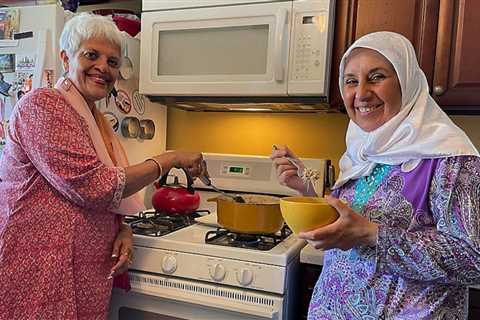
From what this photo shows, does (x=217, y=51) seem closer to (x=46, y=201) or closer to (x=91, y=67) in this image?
(x=91, y=67)

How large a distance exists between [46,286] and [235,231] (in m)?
0.56

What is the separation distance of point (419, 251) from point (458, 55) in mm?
897

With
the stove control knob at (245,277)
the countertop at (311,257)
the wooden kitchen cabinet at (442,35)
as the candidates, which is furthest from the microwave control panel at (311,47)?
the stove control knob at (245,277)

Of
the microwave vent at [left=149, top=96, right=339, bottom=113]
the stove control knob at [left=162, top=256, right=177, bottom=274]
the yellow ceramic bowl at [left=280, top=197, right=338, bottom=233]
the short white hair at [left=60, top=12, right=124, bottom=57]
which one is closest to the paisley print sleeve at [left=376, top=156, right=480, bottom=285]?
the yellow ceramic bowl at [left=280, top=197, right=338, bottom=233]

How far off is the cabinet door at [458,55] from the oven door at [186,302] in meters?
0.92

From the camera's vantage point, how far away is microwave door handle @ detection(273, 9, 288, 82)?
1.50 meters

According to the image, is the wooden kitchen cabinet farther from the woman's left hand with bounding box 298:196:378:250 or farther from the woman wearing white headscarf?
the woman's left hand with bounding box 298:196:378:250

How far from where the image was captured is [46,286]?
108 cm

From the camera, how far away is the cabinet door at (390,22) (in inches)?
56.4

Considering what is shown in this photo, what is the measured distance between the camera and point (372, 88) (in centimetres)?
94

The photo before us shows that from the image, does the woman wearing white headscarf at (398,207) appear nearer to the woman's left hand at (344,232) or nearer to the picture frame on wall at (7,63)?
the woman's left hand at (344,232)

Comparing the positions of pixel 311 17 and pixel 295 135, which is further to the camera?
pixel 295 135

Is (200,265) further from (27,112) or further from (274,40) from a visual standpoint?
(274,40)

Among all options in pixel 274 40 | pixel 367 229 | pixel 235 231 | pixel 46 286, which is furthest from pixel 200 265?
pixel 274 40
